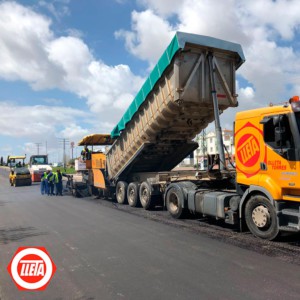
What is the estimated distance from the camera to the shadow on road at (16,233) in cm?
699

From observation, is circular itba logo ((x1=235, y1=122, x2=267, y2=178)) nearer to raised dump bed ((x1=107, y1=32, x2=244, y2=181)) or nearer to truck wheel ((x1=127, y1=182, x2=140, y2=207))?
raised dump bed ((x1=107, y1=32, x2=244, y2=181))

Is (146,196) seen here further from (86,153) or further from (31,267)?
(31,267)

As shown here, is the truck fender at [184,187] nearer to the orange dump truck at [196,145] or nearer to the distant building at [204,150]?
the orange dump truck at [196,145]

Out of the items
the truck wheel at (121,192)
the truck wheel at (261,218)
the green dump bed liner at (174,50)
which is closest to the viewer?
the truck wheel at (261,218)

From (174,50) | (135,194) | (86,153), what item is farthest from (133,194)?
(174,50)

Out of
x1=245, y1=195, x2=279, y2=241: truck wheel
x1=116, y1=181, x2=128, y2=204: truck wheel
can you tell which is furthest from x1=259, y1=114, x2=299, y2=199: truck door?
x1=116, y1=181, x2=128, y2=204: truck wheel

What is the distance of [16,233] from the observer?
25.0ft

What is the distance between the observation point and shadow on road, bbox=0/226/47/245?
6995 millimetres

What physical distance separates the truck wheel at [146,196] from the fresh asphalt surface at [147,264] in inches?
89.5

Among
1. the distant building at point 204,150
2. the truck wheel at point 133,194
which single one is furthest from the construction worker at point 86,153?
the distant building at point 204,150

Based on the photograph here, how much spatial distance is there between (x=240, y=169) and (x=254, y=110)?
51.4 inches

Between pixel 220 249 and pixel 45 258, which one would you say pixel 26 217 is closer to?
pixel 220 249

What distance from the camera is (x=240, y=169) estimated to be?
7172mm

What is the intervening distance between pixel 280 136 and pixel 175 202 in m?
4.22
